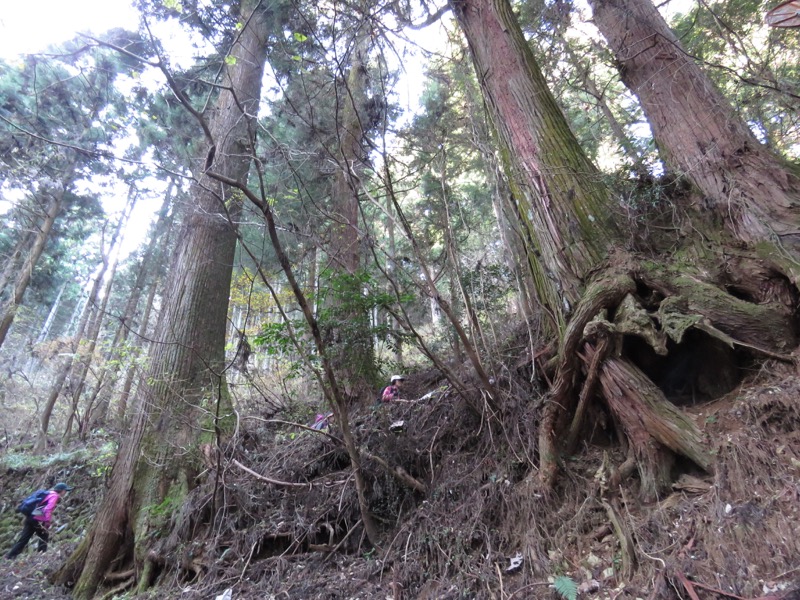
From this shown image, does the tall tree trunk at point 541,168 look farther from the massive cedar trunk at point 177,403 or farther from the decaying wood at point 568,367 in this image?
the massive cedar trunk at point 177,403

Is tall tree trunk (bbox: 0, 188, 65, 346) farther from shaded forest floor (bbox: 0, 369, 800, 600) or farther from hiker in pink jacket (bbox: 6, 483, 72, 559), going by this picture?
shaded forest floor (bbox: 0, 369, 800, 600)

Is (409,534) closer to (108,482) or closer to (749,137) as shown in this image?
(108,482)

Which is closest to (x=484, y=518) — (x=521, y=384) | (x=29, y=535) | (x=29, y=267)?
(x=521, y=384)

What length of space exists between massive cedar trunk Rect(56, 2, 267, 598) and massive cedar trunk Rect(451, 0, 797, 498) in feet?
8.86

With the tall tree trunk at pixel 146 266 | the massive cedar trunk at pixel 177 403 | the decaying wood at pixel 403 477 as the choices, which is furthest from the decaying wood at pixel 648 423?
the tall tree trunk at pixel 146 266

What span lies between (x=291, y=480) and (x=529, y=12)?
8146mm

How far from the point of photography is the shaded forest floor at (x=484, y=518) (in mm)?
1966

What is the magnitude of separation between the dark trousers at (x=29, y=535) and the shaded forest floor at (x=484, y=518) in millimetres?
1076

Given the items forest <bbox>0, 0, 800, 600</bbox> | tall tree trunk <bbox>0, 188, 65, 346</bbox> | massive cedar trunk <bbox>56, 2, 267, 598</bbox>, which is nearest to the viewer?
forest <bbox>0, 0, 800, 600</bbox>

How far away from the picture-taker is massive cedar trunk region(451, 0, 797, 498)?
8.41 feet

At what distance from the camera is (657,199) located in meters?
3.41

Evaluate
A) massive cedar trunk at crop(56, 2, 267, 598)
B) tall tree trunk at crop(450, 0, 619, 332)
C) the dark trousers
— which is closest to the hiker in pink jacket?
the dark trousers

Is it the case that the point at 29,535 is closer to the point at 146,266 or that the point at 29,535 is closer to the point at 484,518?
the point at 484,518

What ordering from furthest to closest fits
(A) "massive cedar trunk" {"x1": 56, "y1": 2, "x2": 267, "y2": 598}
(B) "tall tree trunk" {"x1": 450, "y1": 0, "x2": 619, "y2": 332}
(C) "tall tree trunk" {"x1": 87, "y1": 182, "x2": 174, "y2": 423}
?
(C) "tall tree trunk" {"x1": 87, "y1": 182, "x2": 174, "y2": 423} → (A) "massive cedar trunk" {"x1": 56, "y1": 2, "x2": 267, "y2": 598} → (B) "tall tree trunk" {"x1": 450, "y1": 0, "x2": 619, "y2": 332}
